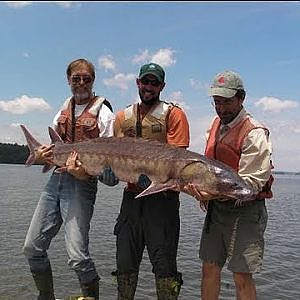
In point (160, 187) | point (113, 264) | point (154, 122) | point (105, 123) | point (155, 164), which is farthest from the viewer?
point (113, 264)

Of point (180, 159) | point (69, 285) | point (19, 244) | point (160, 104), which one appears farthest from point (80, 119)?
point (19, 244)

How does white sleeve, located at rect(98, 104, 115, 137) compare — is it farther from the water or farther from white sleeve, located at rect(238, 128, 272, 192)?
the water

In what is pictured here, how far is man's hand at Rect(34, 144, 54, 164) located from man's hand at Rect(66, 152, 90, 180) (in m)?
0.40

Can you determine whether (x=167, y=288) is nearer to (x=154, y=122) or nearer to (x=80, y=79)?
(x=154, y=122)

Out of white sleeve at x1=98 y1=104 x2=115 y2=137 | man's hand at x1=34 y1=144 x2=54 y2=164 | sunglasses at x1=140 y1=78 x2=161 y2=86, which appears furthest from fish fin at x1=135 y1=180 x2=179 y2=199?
man's hand at x1=34 y1=144 x2=54 y2=164

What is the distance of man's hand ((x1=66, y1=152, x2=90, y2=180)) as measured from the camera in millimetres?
6867

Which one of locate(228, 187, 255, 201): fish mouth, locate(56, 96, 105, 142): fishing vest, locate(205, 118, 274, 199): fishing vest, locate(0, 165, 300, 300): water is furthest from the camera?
locate(0, 165, 300, 300): water

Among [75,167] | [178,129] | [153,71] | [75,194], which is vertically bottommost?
[75,194]

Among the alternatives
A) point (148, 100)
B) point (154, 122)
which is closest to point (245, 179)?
point (154, 122)

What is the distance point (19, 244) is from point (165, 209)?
1062 centimetres

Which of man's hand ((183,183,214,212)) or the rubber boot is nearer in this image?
man's hand ((183,183,214,212))

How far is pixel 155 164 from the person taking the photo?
6480mm

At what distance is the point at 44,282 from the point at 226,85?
4.13 meters

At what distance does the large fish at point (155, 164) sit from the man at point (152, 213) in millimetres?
244
